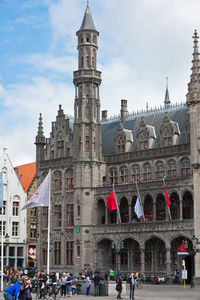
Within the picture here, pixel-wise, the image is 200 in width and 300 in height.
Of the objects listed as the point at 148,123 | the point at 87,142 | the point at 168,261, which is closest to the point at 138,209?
the point at 168,261

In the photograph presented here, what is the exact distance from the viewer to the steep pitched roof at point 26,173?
289 ft

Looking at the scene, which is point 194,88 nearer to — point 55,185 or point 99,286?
point 55,185

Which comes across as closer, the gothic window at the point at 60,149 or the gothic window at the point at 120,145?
the gothic window at the point at 120,145

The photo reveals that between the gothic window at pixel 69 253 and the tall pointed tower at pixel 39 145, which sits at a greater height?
the tall pointed tower at pixel 39 145

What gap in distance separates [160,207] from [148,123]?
1147cm

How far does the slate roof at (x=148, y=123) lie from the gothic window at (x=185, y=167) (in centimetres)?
218

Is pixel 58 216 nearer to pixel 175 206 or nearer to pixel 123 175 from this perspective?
pixel 123 175

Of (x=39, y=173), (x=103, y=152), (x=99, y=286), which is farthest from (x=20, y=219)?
(x=99, y=286)

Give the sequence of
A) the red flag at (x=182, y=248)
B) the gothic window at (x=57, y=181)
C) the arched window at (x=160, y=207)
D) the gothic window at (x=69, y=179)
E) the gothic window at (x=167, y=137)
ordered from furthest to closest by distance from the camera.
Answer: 1. the gothic window at (x=57, y=181)
2. the gothic window at (x=69, y=179)
3. the gothic window at (x=167, y=137)
4. the arched window at (x=160, y=207)
5. the red flag at (x=182, y=248)

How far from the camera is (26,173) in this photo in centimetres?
9169

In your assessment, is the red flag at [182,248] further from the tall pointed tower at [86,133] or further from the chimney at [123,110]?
the chimney at [123,110]

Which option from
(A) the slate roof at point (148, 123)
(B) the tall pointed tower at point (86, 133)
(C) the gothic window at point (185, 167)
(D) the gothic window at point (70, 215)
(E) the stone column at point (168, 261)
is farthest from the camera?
(D) the gothic window at point (70, 215)

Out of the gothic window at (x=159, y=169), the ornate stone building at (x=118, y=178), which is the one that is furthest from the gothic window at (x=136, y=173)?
the gothic window at (x=159, y=169)

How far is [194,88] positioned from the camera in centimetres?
5822
